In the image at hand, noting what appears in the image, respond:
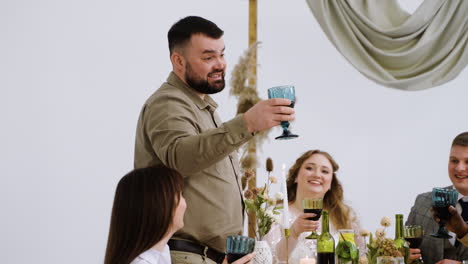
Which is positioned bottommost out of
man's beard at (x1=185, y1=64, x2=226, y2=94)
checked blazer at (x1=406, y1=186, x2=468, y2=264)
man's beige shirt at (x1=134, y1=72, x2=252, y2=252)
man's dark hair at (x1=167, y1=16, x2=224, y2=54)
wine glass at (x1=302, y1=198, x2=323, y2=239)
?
checked blazer at (x1=406, y1=186, x2=468, y2=264)

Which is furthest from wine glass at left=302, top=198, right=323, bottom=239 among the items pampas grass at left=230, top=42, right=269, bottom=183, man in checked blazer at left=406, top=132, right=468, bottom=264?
pampas grass at left=230, top=42, right=269, bottom=183

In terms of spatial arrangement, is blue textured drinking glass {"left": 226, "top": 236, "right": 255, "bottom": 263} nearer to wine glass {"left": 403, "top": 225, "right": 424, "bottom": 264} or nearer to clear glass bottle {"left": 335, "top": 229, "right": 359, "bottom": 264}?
clear glass bottle {"left": 335, "top": 229, "right": 359, "bottom": 264}

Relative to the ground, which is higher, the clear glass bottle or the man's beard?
the man's beard

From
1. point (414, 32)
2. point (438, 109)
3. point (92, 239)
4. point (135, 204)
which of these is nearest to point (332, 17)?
point (414, 32)

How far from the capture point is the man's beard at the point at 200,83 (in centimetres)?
215

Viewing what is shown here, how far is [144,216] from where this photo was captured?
160cm

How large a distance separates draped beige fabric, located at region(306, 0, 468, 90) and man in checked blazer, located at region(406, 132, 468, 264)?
923 millimetres

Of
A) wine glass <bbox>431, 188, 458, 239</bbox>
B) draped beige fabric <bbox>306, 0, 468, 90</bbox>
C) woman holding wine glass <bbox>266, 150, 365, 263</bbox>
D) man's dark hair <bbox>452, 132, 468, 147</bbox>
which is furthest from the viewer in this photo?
draped beige fabric <bbox>306, 0, 468, 90</bbox>

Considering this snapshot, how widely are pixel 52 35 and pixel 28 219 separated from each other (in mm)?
979

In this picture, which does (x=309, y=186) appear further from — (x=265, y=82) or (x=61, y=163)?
(x=61, y=163)

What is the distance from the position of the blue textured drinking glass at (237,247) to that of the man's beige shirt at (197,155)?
241 mm

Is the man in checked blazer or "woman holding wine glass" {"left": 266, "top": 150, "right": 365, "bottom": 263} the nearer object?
the man in checked blazer

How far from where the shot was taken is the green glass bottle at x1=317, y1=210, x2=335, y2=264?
6.97ft

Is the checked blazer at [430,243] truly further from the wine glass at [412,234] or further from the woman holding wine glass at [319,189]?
the wine glass at [412,234]
